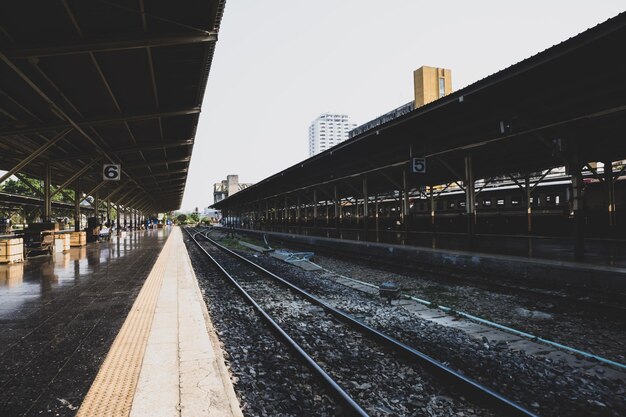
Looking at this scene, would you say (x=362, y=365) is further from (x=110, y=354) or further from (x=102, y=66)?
(x=102, y=66)

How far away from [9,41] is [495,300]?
40.5ft

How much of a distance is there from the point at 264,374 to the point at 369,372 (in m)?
1.26

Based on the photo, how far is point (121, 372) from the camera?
334 centimetres

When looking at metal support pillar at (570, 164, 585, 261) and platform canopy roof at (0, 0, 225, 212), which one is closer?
platform canopy roof at (0, 0, 225, 212)

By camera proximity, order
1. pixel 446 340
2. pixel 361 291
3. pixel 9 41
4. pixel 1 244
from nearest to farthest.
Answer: pixel 446 340, pixel 9 41, pixel 361 291, pixel 1 244

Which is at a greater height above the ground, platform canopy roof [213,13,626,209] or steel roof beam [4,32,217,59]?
steel roof beam [4,32,217,59]

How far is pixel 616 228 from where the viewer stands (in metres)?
15.9

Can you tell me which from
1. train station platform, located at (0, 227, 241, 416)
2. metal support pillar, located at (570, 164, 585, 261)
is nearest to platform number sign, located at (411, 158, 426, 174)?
metal support pillar, located at (570, 164, 585, 261)

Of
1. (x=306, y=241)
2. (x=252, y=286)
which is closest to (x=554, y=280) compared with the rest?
(x=252, y=286)

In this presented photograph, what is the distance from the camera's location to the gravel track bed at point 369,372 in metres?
3.30

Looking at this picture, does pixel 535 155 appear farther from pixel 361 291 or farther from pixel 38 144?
pixel 38 144

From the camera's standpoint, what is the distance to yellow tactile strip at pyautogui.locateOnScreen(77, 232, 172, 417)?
2703mm

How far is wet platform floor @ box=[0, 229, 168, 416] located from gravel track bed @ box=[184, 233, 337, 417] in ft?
4.94

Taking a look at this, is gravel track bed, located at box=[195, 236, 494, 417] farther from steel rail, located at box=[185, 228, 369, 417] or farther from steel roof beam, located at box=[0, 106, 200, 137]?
steel roof beam, located at box=[0, 106, 200, 137]
